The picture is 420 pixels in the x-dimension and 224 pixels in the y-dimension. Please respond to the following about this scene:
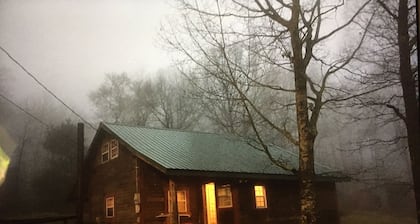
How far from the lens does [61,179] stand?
5051 mm

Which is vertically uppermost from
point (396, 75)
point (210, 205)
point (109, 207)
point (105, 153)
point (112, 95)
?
point (112, 95)

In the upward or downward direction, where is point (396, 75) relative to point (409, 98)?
upward

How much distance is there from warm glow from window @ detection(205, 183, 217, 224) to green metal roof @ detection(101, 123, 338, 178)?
177cm

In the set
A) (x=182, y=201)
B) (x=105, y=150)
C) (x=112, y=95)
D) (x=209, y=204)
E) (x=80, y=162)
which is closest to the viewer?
(x=112, y=95)

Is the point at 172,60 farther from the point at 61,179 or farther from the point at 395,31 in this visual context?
the point at 395,31

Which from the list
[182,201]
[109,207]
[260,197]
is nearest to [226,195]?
[260,197]

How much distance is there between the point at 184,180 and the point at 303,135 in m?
2.40

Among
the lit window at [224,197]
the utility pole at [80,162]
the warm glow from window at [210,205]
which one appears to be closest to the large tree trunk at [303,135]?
the utility pole at [80,162]

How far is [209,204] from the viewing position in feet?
28.3

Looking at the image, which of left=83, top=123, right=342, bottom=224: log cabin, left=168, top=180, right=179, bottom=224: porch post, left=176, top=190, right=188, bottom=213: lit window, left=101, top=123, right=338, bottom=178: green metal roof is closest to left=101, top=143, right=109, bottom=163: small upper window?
left=83, top=123, right=342, bottom=224: log cabin

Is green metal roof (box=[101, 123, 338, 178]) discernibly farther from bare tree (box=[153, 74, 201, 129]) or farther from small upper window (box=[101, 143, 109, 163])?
small upper window (box=[101, 143, 109, 163])

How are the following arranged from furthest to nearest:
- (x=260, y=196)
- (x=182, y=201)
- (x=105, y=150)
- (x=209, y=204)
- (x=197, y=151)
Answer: (x=209, y=204) < (x=182, y=201) < (x=260, y=196) < (x=105, y=150) < (x=197, y=151)

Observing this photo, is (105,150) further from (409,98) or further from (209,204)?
(409,98)

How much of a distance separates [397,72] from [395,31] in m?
0.46
